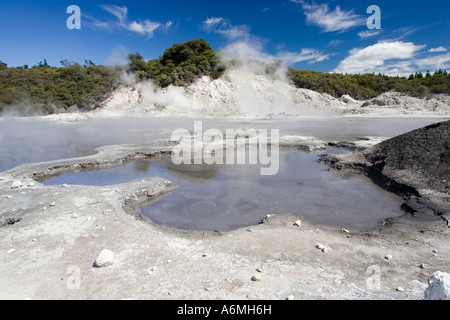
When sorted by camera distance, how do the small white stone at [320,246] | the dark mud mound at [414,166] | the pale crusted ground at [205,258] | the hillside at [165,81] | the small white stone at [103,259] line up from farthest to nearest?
the hillside at [165,81], the dark mud mound at [414,166], the small white stone at [320,246], the small white stone at [103,259], the pale crusted ground at [205,258]

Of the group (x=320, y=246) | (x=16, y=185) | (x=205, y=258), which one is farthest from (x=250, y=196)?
(x=16, y=185)

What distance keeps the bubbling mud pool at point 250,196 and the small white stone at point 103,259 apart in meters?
1.90

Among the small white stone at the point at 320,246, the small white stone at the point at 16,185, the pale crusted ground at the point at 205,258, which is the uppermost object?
the small white stone at the point at 16,185

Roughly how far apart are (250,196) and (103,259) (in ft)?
14.3

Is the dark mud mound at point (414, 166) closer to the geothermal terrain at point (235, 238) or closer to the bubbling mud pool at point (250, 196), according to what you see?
the geothermal terrain at point (235, 238)

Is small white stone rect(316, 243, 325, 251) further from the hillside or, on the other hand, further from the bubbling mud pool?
the hillside

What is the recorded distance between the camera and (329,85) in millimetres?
42344

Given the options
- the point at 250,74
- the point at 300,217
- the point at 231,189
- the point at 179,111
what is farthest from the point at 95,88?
the point at 300,217

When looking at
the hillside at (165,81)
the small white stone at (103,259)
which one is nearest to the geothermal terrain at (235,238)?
the small white stone at (103,259)

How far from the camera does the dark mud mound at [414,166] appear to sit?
266 inches

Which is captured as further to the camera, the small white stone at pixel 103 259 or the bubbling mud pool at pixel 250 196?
the bubbling mud pool at pixel 250 196

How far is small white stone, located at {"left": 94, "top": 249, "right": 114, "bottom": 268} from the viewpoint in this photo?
13.4 ft

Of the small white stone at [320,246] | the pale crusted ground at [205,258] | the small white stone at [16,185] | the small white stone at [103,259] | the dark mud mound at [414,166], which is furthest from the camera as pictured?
the small white stone at [16,185]

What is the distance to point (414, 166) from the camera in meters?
8.44
